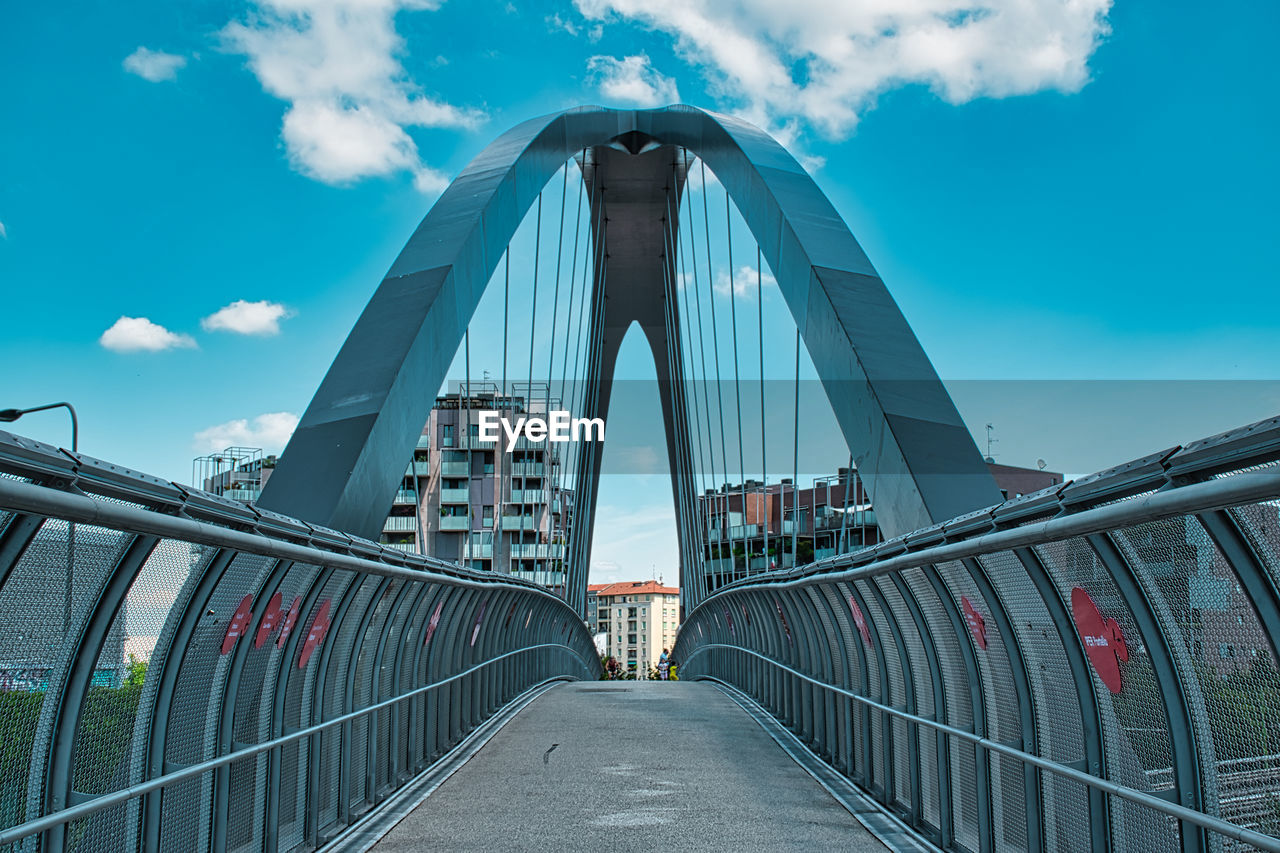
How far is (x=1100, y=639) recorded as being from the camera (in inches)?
153

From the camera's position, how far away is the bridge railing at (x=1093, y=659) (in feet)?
9.09

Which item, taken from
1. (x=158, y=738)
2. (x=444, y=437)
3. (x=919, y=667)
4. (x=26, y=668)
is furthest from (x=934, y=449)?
(x=444, y=437)

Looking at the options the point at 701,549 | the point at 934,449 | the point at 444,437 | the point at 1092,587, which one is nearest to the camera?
the point at 1092,587

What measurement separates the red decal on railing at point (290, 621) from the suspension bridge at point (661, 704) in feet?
0.06

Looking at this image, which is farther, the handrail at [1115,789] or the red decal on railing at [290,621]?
the red decal on railing at [290,621]

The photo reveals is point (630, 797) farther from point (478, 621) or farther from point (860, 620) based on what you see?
point (478, 621)

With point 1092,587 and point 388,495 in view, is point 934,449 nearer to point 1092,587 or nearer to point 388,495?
point 388,495

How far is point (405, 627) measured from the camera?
753cm

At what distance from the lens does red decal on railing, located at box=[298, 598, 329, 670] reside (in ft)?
18.2

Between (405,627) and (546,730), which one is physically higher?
(405,627)

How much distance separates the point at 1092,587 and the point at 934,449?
637 cm

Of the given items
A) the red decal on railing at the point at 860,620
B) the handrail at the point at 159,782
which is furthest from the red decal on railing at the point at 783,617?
the handrail at the point at 159,782

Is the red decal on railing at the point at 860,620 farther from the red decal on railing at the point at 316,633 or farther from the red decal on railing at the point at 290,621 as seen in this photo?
the red decal on railing at the point at 290,621

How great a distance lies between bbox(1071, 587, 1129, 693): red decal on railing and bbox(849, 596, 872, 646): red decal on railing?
2.96 meters
